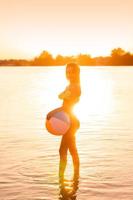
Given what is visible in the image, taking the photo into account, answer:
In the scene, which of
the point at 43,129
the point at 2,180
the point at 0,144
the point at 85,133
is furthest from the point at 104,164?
the point at 43,129

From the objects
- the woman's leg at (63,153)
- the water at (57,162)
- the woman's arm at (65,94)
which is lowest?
the water at (57,162)

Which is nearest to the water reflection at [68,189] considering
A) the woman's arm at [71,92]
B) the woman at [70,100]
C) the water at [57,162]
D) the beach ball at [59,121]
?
the water at [57,162]

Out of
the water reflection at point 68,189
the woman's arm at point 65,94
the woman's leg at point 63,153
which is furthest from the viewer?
the woman's leg at point 63,153

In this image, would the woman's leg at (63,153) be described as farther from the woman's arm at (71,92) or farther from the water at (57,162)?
the woman's arm at (71,92)

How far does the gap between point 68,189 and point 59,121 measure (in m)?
1.17

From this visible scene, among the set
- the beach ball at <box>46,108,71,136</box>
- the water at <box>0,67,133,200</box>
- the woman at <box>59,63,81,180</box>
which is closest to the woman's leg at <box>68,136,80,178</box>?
the woman at <box>59,63,81,180</box>

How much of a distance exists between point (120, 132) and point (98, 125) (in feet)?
7.56

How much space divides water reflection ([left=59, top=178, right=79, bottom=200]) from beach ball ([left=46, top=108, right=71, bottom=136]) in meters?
0.84

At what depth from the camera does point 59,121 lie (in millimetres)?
10422

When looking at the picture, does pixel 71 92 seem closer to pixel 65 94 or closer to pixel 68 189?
pixel 65 94

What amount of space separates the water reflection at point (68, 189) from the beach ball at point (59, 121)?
84 centimetres

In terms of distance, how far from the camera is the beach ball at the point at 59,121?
10.4 metres

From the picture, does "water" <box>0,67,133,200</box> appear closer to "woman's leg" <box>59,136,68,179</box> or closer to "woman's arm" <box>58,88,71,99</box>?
"woman's leg" <box>59,136,68,179</box>

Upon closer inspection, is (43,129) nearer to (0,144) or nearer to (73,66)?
(0,144)
